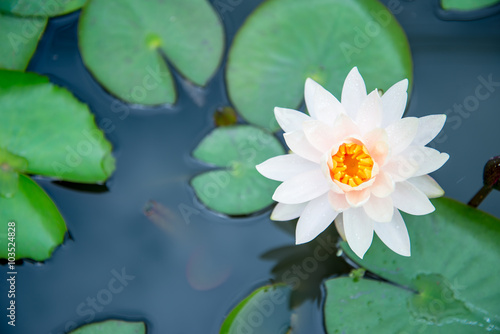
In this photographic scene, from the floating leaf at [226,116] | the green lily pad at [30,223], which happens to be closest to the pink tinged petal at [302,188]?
the floating leaf at [226,116]

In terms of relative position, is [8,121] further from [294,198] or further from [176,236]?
[294,198]

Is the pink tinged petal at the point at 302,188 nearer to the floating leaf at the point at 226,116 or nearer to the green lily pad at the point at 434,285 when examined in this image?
the green lily pad at the point at 434,285

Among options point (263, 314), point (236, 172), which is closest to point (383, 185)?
point (236, 172)

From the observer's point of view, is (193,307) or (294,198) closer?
(294,198)

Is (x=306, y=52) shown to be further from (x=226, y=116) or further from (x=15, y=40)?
(x=15, y=40)

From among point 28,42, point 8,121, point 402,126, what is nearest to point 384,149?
point 402,126

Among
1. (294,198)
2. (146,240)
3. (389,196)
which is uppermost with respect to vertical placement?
(389,196)

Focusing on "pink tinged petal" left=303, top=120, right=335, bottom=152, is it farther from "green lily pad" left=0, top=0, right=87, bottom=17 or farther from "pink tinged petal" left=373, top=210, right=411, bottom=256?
"green lily pad" left=0, top=0, right=87, bottom=17

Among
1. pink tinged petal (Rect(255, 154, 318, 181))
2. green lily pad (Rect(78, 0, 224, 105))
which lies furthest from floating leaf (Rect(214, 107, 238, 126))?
pink tinged petal (Rect(255, 154, 318, 181))
